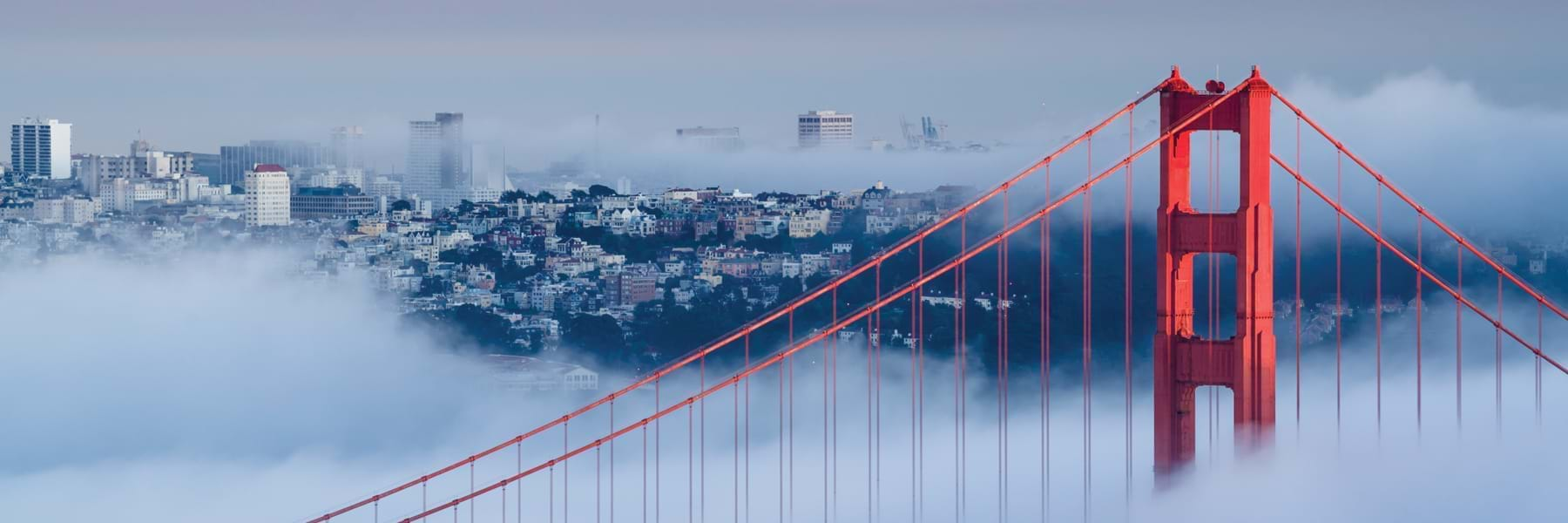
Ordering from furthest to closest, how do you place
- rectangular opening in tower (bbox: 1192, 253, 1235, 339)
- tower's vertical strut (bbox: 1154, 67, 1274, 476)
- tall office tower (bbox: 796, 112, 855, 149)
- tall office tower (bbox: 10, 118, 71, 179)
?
tall office tower (bbox: 10, 118, 71, 179)
tall office tower (bbox: 796, 112, 855, 149)
rectangular opening in tower (bbox: 1192, 253, 1235, 339)
tower's vertical strut (bbox: 1154, 67, 1274, 476)

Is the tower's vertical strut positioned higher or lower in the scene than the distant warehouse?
lower

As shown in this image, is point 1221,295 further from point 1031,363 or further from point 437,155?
Result: point 437,155

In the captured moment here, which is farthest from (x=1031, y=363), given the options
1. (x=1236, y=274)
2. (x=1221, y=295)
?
(x=1236, y=274)

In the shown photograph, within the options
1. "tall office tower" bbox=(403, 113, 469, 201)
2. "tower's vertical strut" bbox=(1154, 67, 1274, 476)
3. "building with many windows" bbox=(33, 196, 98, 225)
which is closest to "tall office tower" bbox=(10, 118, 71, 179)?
"building with many windows" bbox=(33, 196, 98, 225)

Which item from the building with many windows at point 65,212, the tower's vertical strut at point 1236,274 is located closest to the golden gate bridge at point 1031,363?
the tower's vertical strut at point 1236,274

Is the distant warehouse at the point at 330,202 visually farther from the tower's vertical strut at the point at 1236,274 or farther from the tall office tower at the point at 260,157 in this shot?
the tower's vertical strut at the point at 1236,274

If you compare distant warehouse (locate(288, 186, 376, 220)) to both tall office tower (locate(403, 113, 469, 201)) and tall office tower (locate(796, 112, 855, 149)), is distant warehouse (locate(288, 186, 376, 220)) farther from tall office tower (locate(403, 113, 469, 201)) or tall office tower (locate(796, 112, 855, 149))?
tall office tower (locate(796, 112, 855, 149))

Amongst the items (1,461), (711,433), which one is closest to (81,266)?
(1,461)
